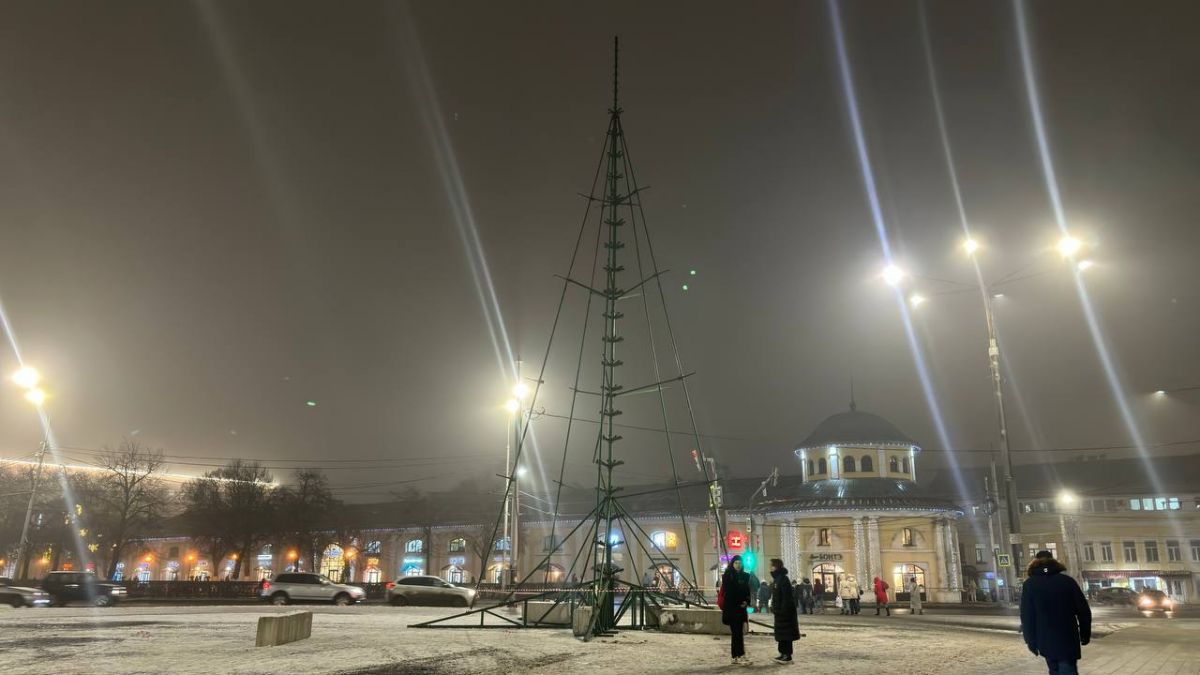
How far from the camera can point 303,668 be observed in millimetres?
11125

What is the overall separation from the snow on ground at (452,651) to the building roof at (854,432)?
4428 centimetres

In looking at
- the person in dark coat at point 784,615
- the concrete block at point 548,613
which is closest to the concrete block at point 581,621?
the concrete block at point 548,613

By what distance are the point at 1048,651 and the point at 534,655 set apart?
24.3 ft

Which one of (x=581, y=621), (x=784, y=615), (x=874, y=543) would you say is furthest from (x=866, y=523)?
(x=784, y=615)

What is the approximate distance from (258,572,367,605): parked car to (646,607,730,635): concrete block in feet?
85.9

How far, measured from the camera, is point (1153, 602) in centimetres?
3959

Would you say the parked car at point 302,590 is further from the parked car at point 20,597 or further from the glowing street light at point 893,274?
the glowing street light at point 893,274

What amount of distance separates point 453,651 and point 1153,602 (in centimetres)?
3948

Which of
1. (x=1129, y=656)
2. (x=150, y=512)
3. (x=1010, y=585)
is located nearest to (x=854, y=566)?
(x=1010, y=585)

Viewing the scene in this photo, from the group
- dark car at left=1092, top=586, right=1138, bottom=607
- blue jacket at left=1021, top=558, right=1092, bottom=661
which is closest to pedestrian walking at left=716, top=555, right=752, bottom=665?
blue jacket at left=1021, top=558, right=1092, bottom=661

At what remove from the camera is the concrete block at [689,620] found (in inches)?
677

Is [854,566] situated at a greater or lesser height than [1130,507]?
lesser

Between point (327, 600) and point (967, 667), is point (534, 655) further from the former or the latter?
point (327, 600)

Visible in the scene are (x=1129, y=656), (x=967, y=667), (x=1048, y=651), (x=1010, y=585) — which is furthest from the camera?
(x=1010, y=585)
